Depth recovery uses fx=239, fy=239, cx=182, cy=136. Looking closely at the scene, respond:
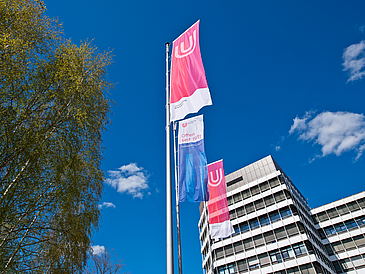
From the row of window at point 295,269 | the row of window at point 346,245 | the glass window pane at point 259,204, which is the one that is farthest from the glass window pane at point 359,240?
the glass window pane at point 259,204

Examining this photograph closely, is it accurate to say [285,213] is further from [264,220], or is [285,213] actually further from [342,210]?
[342,210]

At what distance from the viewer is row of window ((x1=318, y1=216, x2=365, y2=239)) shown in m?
43.2

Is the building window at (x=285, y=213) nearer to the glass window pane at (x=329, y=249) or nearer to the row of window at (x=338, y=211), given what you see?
the glass window pane at (x=329, y=249)

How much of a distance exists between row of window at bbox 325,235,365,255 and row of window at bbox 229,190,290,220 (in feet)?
48.0

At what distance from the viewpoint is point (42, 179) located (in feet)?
20.7

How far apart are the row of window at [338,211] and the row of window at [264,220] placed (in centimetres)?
1526

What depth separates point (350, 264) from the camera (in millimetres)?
40906

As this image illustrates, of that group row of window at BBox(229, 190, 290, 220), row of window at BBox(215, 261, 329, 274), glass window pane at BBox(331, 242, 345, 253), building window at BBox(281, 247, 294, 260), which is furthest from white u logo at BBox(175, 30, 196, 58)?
glass window pane at BBox(331, 242, 345, 253)

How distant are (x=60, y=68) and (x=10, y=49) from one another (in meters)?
1.29

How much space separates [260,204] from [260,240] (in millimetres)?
6208

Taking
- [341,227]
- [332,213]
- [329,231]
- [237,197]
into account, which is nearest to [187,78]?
[237,197]

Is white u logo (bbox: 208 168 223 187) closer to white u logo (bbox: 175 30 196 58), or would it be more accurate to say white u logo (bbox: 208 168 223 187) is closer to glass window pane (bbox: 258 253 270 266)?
white u logo (bbox: 175 30 196 58)

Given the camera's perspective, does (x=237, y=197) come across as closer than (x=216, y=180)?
No

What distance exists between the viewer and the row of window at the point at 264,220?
1554 inches
